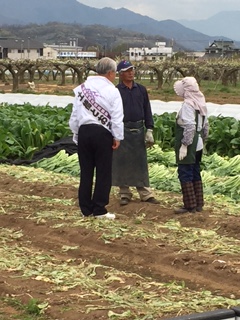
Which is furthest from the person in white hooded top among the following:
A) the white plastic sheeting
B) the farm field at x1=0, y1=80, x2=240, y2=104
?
the farm field at x1=0, y1=80, x2=240, y2=104

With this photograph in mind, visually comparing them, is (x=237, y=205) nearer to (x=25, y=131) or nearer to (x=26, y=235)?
(x=26, y=235)

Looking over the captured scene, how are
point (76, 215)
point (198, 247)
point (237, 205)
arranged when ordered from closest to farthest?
1. point (198, 247)
2. point (76, 215)
3. point (237, 205)

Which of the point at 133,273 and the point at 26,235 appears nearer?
the point at 133,273

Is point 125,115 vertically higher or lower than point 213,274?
higher

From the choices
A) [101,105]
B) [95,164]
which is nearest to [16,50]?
[95,164]

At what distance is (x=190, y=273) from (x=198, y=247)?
0.75m

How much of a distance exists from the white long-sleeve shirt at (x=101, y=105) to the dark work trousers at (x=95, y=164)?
0.26 ft

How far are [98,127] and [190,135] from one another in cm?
107

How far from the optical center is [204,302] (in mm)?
4582

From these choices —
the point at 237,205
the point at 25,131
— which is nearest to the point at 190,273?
the point at 237,205

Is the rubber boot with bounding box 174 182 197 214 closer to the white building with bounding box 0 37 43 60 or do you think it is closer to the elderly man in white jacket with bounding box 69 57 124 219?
the elderly man in white jacket with bounding box 69 57 124 219

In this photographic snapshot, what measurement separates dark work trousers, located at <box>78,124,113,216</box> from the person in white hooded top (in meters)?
0.87

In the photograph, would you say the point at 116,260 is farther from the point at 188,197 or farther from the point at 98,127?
the point at 188,197

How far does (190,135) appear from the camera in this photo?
7.42 metres
